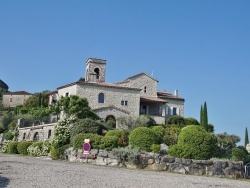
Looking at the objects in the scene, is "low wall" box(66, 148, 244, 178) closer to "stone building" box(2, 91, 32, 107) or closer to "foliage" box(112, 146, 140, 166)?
"foliage" box(112, 146, 140, 166)

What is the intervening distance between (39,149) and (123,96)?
2035 cm

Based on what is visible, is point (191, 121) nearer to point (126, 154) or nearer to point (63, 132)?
point (63, 132)

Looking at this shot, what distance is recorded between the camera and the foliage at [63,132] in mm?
28720

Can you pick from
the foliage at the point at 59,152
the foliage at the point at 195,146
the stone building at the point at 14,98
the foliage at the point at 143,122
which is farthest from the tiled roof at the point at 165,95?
the stone building at the point at 14,98

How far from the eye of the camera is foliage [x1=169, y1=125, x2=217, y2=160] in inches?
853

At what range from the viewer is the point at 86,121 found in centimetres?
2934

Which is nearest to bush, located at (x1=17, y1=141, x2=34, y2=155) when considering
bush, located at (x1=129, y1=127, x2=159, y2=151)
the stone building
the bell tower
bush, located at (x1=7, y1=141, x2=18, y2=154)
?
bush, located at (x1=7, y1=141, x2=18, y2=154)

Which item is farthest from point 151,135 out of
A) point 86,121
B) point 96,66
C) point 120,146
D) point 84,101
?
point 96,66

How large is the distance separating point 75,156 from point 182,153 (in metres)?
7.56

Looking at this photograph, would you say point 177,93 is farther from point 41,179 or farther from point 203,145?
point 41,179

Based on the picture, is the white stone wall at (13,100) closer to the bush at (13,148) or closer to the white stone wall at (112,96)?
the white stone wall at (112,96)

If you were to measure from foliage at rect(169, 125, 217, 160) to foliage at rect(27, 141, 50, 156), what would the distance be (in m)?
14.0

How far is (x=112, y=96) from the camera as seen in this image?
4975 cm

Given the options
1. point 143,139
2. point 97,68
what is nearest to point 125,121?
point 97,68
